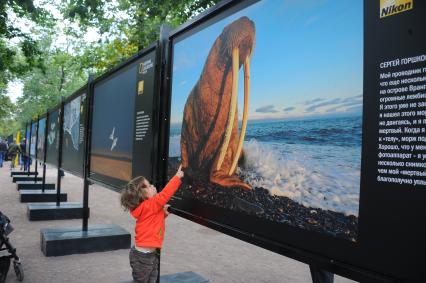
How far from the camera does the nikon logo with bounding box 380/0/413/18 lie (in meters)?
1.62

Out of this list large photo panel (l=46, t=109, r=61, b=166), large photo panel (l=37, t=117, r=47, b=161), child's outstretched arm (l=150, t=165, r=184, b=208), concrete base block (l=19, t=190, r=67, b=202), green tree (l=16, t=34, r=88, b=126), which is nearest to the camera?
child's outstretched arm (l=150, t=165, r=184, b=208)

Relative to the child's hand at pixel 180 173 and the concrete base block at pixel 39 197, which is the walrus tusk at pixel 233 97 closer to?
the child's hand at pixel 180 173

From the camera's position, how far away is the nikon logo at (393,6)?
1615 millimetres

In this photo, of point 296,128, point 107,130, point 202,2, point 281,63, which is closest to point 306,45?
point 281,63

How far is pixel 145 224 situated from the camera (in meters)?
3.34

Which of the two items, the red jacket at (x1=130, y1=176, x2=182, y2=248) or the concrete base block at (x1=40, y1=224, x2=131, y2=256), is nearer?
the red jacket at (x1=130, y1=176, x2=182, y2=248)

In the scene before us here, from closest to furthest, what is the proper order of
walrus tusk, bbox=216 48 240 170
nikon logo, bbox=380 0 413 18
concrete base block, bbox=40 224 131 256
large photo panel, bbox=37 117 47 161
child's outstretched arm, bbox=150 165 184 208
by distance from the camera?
nikon logo, bbox=380 0 413 18 < walrus tusk, bbox=216 48 240 170 < child's outstretched arm, bbox=150 165 184 208 < concrete base block, bbox=40 224 131 256 < large photo panel, bbox=37 117 47 161

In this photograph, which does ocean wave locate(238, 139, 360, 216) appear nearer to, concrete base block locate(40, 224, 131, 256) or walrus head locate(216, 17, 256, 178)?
walrus head locate(216, 17, 256, 178)

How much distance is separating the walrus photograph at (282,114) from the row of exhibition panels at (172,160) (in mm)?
38


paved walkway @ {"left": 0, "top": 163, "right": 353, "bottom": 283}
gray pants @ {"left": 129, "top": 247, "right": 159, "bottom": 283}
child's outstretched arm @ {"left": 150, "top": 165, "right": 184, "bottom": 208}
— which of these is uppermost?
child's outstretched arm @ {"left": 150, "top": 165, "right": 184, "bottom": 208}

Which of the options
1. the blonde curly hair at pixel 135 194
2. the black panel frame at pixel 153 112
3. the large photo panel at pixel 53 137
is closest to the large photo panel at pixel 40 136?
the large photo panel at pixel 53 137

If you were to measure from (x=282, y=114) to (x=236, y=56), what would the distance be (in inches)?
25.1

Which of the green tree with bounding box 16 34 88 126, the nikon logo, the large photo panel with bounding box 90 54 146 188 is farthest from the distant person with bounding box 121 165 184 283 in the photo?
the green tree with bounding box 16 34 88 126

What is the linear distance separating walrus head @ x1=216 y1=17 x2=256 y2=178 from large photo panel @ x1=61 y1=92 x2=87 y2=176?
4.38 metres
